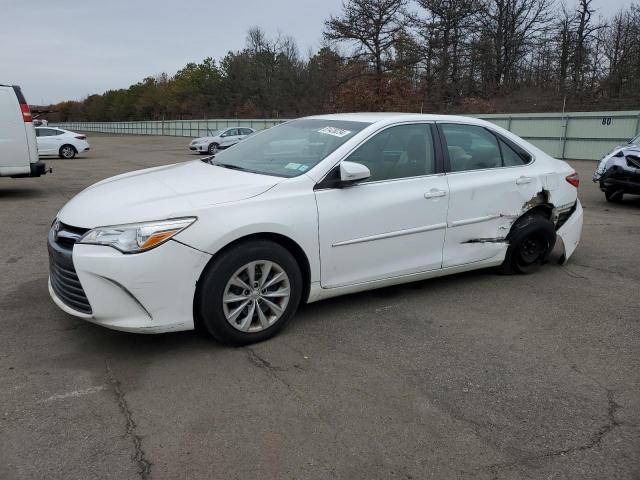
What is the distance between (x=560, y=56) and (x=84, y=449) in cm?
3991

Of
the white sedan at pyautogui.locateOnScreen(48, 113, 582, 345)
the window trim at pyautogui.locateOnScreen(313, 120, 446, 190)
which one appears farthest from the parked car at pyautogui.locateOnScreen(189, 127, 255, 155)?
the window trim at pyautogui.locateOnScreen(313, 120, 446, 190)

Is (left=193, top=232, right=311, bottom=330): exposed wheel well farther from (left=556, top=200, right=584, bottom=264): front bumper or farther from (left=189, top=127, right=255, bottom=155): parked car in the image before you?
(left=189, top=127, right=255, bottom=155): parked car

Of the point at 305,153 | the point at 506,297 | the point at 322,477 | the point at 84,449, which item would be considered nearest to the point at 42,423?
the point at 84,449

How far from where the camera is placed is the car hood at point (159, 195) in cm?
346

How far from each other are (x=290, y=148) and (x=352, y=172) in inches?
32.1

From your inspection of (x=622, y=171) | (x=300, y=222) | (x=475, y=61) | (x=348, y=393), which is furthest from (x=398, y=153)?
(x=475, y=61)

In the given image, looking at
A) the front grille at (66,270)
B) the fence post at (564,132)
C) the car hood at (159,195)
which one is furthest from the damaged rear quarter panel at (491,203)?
the fence post at (564,132)

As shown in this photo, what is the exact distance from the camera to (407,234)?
434cm

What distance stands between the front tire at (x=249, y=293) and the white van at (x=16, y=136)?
832 cm

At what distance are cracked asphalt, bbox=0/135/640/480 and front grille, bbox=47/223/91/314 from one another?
36 centimetres

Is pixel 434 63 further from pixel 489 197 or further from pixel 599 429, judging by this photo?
pixel 599 429

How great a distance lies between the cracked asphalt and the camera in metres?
2.55

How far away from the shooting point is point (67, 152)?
77.0ft

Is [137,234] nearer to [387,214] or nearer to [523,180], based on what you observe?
[387,214]
